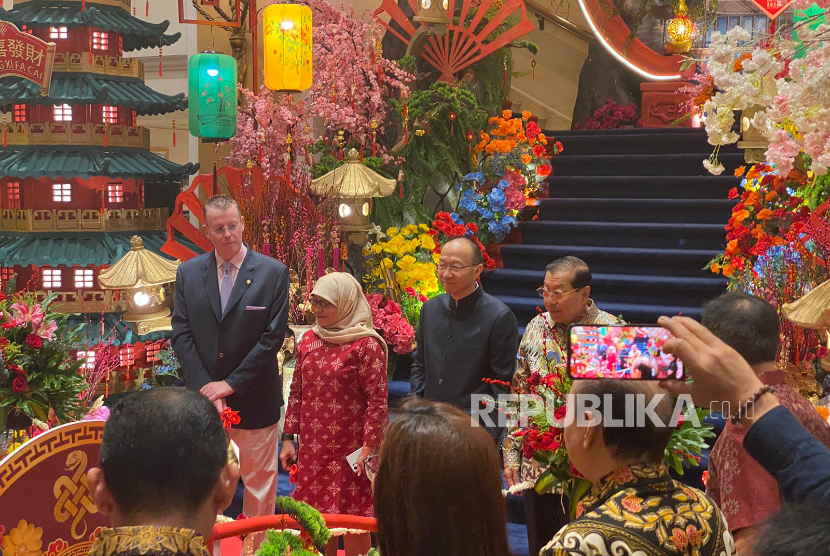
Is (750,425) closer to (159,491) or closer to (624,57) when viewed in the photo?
(159,491)

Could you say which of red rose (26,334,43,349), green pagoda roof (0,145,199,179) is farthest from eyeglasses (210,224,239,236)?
green pagoda roof (0,145,199,179)

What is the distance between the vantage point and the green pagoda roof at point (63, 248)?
21.4ft

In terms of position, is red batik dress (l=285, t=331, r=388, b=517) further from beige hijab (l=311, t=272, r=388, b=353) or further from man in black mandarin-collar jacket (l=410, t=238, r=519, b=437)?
man in black mandarin-collar jacket (l=410, t=238, r=519, b=437)

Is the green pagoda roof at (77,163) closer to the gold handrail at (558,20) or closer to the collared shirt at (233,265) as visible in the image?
the collared shirt at (233,265)

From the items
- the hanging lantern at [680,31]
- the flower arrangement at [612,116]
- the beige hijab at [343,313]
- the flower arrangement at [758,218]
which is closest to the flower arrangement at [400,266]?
the flower arrangement at [758,218]

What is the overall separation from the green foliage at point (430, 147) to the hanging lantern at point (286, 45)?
1505 millimetres

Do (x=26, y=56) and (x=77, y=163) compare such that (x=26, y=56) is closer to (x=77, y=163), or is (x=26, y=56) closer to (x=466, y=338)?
(x=77, y=163)

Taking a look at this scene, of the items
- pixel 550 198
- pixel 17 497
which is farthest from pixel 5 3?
pixel 17 497

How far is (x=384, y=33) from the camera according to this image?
8.28 meters

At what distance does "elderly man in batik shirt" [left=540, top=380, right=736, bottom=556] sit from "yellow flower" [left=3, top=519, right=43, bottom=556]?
50.7 inches

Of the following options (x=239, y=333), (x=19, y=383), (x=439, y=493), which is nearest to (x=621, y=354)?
(x=439, y=493)

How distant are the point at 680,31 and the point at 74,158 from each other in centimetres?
675

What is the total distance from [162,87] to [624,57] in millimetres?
4838

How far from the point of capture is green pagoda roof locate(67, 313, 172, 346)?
616 cm
